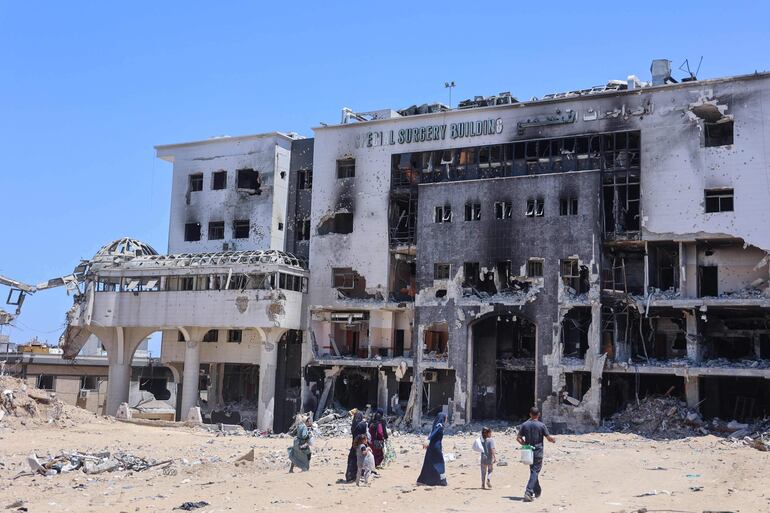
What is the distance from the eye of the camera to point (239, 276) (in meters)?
55.2

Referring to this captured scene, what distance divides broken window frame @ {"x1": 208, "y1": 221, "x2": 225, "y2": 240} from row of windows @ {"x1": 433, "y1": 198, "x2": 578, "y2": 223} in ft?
54.5

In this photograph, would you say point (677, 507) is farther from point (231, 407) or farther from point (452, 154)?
point (231, 407)

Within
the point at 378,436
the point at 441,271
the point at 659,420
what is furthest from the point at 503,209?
the point at 378,436

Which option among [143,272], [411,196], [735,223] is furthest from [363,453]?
[143,272]

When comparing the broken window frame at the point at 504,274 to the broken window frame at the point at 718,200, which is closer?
the broken window frame at the point at 718,200

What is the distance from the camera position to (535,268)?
48844 mm

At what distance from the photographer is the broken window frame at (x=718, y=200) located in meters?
45.5

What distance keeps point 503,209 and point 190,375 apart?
2192 centimetres

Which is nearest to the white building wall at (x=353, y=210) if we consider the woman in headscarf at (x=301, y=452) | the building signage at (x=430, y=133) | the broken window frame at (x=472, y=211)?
the building signage at (x=430, y=133)

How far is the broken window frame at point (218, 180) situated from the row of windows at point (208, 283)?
7.74m

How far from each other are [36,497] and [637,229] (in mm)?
32682

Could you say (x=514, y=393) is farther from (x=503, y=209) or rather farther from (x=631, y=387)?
(x=503, y=209)

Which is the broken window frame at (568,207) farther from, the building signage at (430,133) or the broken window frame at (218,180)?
the broken window frame at (218,180)

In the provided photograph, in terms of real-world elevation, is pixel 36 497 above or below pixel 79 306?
below
